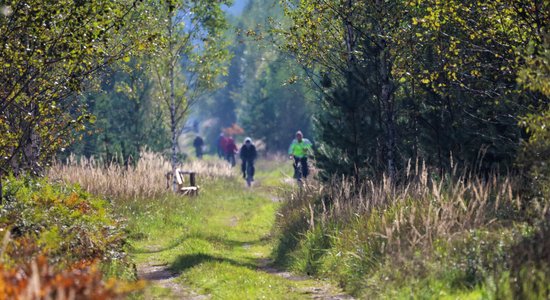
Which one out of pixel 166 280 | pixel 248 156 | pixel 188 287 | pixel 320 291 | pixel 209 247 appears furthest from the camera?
pixel 248 156

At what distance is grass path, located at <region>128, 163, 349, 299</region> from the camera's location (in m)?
Answer: 12.3

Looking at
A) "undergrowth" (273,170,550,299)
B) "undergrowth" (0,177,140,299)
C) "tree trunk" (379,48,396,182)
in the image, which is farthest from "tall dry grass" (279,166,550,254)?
"undergrowth" (0,177,140,299)

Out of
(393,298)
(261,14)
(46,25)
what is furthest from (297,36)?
(261,14)

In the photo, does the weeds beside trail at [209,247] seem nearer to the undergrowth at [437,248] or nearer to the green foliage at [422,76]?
the undergrowth at [437,248]

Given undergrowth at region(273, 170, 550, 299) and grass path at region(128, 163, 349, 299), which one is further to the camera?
grass path at region(128, 163, 349, 299)

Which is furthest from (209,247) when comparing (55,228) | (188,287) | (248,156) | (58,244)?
(248,156)

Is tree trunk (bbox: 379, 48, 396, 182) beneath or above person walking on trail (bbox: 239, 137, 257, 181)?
above

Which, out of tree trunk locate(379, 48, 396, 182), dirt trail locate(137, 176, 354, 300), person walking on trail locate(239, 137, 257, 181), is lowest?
dirt trail locate(137, 176, 354, 300)

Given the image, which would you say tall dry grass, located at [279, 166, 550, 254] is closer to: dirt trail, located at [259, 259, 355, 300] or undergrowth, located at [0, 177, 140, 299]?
dirt trail, located at [259, 259, 355, 300]

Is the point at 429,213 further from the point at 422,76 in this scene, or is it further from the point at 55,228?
the point at 55,228

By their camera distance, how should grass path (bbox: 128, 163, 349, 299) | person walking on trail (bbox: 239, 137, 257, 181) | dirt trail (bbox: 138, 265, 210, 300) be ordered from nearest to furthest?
dirt trail (bbox: 138, 265, 210, 300) → grass path (bbox: 128, 163, 349, 299) → person walking on trail (bbox: 239, 137, 257, 181)

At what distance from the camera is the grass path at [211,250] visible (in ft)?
40.4

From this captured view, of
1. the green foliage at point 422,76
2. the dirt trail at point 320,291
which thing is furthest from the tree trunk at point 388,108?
the dirt trail at point 320,291

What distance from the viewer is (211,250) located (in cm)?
1684
